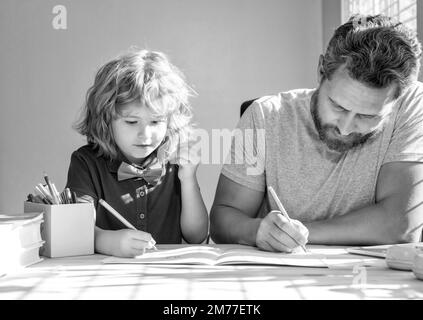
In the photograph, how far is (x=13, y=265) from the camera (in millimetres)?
1098

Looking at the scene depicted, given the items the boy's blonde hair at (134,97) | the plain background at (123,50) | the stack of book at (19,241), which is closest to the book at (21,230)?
the stack of book at (19,241)

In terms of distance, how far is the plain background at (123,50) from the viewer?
380cm

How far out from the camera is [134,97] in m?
1.70

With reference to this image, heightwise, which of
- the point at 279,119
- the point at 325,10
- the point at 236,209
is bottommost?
the point at 236,209

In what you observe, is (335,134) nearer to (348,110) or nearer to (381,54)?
(348,110)

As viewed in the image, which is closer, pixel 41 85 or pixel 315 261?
pixel 315 261

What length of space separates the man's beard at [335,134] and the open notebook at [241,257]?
397mm

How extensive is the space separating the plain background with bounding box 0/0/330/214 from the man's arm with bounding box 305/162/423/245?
226 cm

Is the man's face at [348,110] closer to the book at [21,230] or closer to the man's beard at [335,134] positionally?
the man's beard at [335,134]

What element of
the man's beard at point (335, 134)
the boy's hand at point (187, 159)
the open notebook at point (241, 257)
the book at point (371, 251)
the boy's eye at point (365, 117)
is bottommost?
the book at point (371, 251)

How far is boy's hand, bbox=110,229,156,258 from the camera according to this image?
1.24m

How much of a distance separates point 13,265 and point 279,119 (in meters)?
0.91
